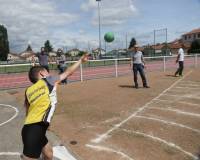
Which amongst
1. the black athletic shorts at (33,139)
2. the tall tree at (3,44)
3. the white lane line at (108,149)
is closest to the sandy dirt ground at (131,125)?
the white lane line at (108,149)

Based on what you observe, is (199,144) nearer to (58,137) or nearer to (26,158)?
(58,137)

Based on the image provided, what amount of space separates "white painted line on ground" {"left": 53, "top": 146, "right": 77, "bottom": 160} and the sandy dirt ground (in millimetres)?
124

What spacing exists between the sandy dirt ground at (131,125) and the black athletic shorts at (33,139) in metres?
1.66

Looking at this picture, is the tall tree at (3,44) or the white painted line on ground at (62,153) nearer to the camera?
the white painted line on ground at (62,153)

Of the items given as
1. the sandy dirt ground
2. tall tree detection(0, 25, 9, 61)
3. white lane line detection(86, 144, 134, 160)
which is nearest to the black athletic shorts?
the sandy dirt ground

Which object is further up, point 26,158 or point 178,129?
point 26,158

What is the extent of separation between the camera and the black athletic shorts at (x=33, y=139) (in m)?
3.61

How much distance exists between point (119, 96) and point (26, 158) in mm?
7538

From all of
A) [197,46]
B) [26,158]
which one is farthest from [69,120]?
[197,46]

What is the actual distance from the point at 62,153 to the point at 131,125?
2.05 m

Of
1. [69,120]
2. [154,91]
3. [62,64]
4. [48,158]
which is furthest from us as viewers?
[62,64]

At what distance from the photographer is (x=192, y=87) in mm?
12875

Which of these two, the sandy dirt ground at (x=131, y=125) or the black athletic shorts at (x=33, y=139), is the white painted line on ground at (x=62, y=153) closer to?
the sandy dirt ground at (x=131, y=125)

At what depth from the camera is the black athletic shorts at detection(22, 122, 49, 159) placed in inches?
142
